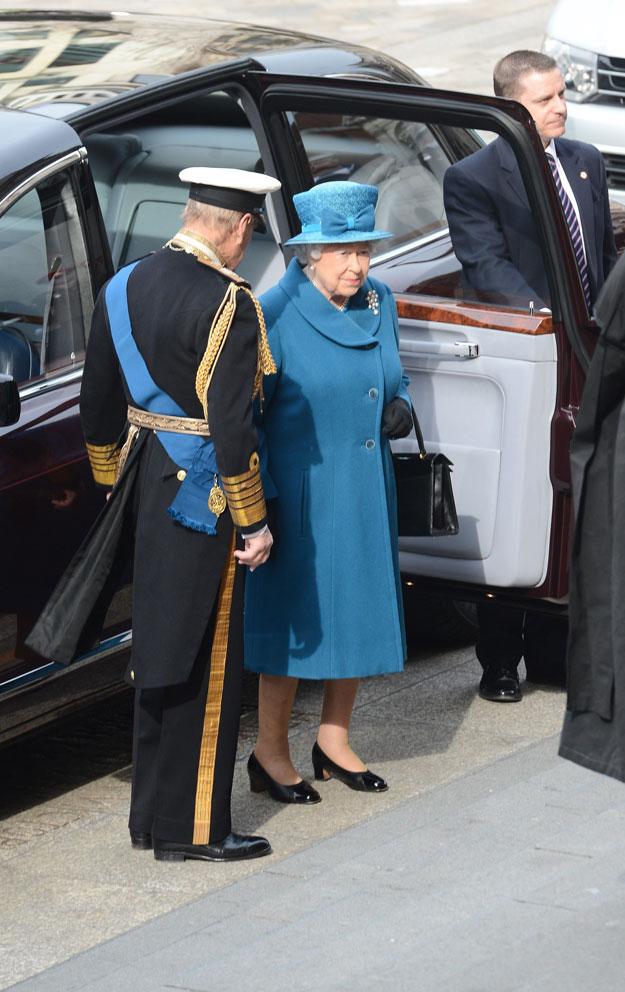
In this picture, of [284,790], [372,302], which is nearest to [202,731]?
[284,790]

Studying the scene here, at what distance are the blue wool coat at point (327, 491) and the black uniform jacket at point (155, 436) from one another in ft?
1.27

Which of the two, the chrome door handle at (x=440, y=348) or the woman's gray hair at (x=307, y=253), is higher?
the woman's gray hair at (x=307, y=253)

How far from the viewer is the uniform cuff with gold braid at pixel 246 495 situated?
3.90m

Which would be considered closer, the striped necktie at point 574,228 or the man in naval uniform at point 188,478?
the man in naval uniform at point 188,478

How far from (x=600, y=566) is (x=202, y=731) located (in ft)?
4.32

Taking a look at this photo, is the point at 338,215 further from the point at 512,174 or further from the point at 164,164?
the point at 164,164

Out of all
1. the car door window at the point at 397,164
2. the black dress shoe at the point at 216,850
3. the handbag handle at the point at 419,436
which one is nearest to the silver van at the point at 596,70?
the car door window at the point at 397,164

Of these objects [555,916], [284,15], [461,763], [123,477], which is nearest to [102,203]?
[123,477]

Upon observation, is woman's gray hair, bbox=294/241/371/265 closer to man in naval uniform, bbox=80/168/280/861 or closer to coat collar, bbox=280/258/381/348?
coat collar, bbox=280/258/381/348

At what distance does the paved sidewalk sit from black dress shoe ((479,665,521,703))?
2.83 feet

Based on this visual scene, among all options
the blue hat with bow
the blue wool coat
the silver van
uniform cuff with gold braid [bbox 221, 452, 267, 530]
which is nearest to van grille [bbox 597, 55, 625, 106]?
the silver van

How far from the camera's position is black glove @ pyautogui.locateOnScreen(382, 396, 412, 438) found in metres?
4.39

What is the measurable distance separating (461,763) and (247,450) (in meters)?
1.36

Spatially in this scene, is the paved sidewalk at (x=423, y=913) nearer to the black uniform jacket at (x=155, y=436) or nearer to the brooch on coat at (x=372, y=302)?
the black uniform jacket at (x=155, y=436)
